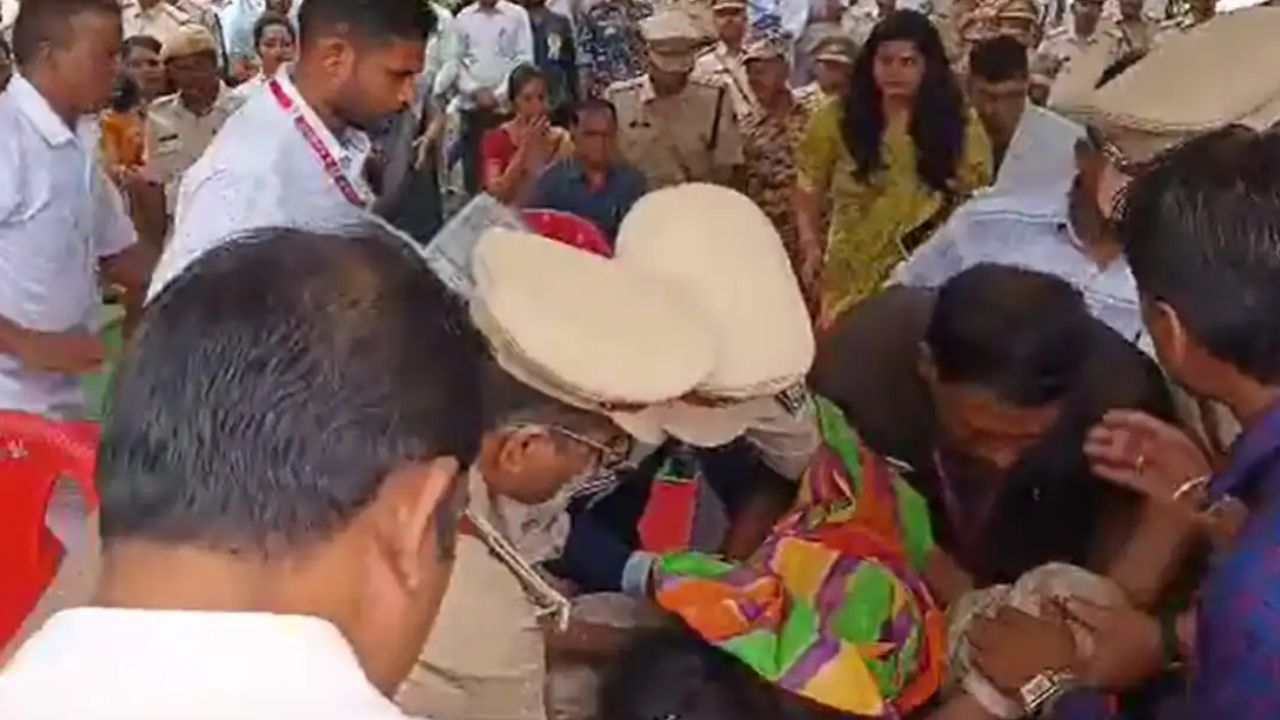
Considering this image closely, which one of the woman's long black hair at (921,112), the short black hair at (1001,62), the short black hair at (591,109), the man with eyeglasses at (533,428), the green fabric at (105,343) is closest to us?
the man with eyeglasses at (533,428)

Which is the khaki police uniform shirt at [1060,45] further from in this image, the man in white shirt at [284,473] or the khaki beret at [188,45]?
the man in white shirt at [284,473]

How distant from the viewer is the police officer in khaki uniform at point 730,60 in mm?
7113

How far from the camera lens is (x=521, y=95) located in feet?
23.5

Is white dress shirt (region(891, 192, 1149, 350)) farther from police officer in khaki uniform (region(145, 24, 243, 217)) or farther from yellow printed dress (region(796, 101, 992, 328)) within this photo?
police officer in khaki uniform (region(145, 24, 243, 217))

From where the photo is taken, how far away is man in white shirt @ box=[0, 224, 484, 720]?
3.28 ft

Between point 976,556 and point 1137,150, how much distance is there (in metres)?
0.58

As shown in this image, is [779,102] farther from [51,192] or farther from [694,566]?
[694,566]

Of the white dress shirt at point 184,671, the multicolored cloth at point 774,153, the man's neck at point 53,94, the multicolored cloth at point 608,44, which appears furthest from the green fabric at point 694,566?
the multicolored cloth at point 608,44

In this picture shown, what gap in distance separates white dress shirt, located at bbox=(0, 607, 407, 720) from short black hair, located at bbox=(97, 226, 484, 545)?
7 centimetres

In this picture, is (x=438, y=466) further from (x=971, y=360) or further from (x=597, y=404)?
(x=971, y=360)

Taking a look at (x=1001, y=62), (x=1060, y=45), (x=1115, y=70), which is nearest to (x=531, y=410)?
(x=1115, y=70)

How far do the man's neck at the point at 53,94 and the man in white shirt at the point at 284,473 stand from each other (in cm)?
228

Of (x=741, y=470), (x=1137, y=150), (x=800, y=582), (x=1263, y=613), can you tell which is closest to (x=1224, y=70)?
(x=1137, y=150)

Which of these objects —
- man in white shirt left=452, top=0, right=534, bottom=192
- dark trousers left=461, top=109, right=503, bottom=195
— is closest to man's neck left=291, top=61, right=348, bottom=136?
dark trousers left=461, top=109, right=503, bottom=195
